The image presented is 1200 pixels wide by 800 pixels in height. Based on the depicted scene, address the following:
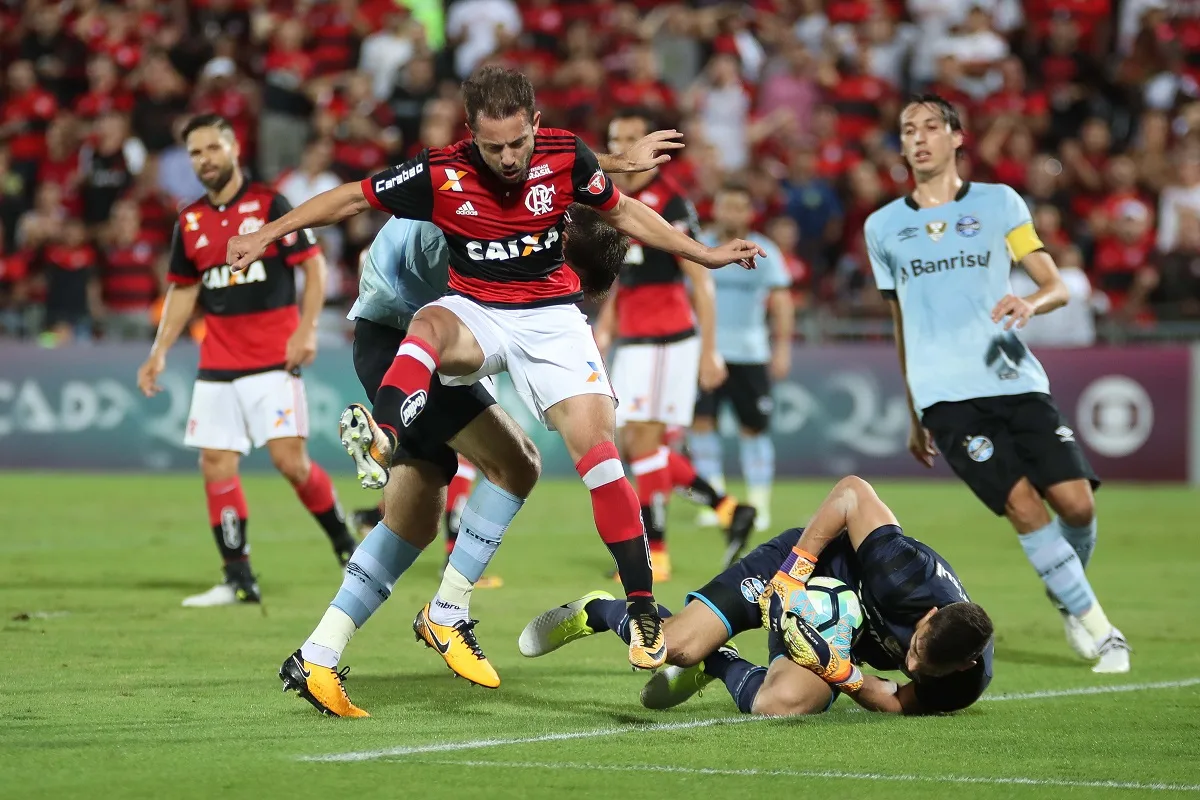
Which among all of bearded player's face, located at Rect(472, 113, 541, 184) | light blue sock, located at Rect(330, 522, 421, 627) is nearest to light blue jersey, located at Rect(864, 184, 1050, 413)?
bearded player's face, located at Rect(472, 113, 541, 184)

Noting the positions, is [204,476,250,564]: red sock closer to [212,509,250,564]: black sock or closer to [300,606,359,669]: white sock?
[212,509,250,564]: black sock

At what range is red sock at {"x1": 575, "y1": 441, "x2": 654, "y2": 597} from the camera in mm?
6234

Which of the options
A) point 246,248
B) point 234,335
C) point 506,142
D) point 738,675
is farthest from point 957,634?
point 234,335

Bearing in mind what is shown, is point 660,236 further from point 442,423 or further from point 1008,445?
point 1008,445

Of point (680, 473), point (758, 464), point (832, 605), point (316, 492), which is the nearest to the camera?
point (832, 605)

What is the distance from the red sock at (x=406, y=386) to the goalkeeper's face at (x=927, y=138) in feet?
10.4

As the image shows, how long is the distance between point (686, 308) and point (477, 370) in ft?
17.6

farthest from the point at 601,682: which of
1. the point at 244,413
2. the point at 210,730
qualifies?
the point at 244,413

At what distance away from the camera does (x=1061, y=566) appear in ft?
26.0

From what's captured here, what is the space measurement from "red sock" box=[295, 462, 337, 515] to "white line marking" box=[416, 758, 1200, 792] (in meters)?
4.85

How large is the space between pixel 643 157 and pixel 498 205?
66 cm

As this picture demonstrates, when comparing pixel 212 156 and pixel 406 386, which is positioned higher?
pixel 212 156

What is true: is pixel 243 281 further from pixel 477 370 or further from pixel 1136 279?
pixel 1136 279

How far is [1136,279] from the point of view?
18047 mm
